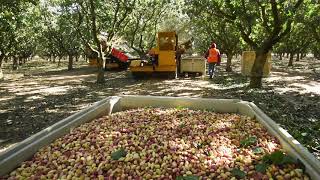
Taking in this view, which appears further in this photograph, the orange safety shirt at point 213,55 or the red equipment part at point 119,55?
the red equipment part at point 119,55

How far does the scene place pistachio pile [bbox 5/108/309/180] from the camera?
404 cm

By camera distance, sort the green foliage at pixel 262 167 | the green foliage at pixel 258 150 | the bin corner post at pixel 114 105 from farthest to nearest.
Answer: the bin corner post at pixel 114 105
the green foliage at pixel 258 150
the green foliage at pixel 262 167

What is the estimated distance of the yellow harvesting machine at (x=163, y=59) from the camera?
20.2 m

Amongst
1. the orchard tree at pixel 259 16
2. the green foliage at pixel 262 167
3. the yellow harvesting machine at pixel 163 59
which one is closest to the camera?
the green foliage at pixel 262 167

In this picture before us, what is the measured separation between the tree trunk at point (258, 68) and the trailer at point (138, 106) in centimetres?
814

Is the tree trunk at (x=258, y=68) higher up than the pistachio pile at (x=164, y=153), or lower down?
higher up

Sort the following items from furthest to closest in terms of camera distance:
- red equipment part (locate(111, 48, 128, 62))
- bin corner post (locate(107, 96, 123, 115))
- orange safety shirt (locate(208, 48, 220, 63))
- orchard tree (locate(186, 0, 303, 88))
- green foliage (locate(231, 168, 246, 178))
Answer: red equipment part (locate(111, 48, 128, 62)) < orange safety shirt (locate(208, 48, 220, 63)) < orchard tree (locate(186, 0, 303, 88)) < bin corner post (locate(107, 96, 123, 115)) < green foliage (locate(231, 168, 246, 178))

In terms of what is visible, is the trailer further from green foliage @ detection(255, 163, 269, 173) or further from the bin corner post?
green foliage @ detection(255, 163, 269, 173)

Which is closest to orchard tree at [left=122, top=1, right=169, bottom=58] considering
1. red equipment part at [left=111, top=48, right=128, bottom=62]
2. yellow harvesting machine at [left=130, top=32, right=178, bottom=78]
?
red equipment part at [left=111, top=48, right=128, bottom=62]

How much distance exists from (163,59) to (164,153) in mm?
15985

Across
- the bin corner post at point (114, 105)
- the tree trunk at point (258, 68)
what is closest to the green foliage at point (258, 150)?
the bin corner post at point (114, 105)

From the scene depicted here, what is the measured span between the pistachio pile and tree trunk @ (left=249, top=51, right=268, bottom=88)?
9297mm

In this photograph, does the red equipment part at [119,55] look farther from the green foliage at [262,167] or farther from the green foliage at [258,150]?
the green foliage at [262,167]

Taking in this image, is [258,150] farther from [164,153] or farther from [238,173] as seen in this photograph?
[164,153]
